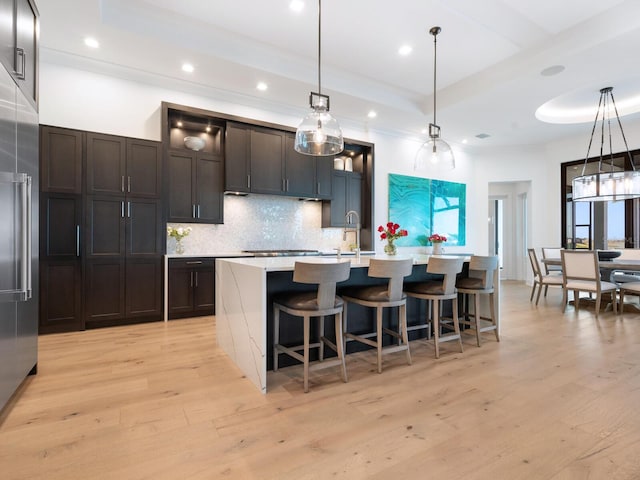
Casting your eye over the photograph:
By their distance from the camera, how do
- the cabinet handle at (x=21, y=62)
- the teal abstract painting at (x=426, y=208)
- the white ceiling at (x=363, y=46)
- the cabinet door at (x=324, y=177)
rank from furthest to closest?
the teal abstract painting at (x=426, y=208) < the cabinet door at (x=324, y=177) < the white ceiling at (x=363, y=46) < the cabinet handle at (x=21, y=62)

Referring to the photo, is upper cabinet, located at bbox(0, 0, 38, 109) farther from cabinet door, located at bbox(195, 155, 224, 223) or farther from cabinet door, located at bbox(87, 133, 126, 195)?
cabinet door, located at bbox(195, 155, 224, 223)

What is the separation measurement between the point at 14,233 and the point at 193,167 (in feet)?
9.28

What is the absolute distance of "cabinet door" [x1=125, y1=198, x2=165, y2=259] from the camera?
4.05 m

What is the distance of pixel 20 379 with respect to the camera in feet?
7.20

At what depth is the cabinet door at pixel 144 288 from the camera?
13.2ft

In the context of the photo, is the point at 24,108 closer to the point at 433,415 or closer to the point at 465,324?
the point at 433,415

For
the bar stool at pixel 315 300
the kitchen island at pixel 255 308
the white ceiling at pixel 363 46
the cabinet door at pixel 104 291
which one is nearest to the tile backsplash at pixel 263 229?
the cabinet door at pixel 104 291

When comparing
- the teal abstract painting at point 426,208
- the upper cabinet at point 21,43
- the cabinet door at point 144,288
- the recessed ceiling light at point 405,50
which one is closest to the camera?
the upper cabinet at point 21,43

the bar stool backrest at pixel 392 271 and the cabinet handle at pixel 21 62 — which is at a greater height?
the cabinet handle at pixel 21 62

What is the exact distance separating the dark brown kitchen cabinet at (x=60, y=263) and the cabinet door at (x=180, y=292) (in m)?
0.96

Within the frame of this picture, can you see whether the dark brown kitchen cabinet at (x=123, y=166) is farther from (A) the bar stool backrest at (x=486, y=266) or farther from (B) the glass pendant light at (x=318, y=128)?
(A) the bar stool backrest at (x=486, y=266)

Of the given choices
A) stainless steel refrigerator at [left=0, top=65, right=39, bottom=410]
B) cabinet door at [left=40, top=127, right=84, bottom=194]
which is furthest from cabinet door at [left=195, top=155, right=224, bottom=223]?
stainless steel refrigerator at [left=0, top=65, right=39, bottom=410]

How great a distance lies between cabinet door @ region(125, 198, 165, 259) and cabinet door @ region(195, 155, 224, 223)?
575 mm

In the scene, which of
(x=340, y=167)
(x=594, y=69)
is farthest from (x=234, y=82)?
(x=594, y=69)
